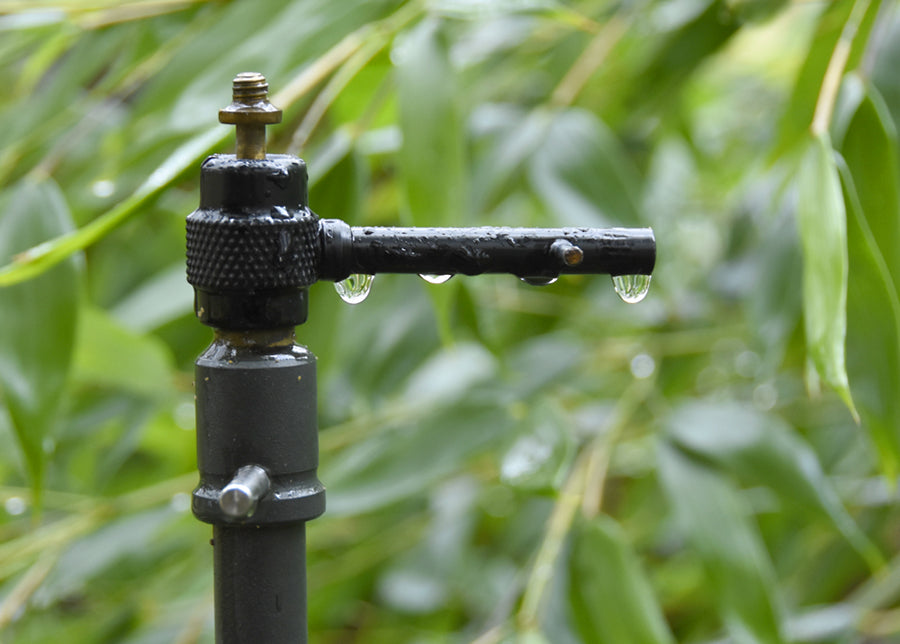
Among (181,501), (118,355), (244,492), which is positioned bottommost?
(181,501)

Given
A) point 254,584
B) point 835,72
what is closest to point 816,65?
point 835,72

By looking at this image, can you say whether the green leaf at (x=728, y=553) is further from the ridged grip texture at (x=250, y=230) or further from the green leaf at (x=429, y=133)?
the ridged grip texture at (x=250, y=230)

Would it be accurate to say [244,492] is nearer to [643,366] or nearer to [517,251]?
[517,251]

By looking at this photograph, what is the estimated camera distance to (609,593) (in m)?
0.48

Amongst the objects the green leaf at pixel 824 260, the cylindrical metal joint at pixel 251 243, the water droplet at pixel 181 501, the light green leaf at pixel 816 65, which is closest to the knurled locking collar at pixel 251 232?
the cylindrical metal joint at pixel 251 243

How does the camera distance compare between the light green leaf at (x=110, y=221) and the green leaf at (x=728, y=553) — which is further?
the green leaf at (x=728, y=553)

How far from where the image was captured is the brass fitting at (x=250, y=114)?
257 mm

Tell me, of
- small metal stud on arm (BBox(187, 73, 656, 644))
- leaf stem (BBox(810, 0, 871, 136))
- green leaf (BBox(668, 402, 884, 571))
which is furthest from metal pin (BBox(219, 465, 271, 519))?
green leaf (BBox(668, 402, 884, 571))

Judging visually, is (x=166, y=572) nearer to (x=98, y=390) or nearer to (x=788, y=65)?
(x=98, y=390)

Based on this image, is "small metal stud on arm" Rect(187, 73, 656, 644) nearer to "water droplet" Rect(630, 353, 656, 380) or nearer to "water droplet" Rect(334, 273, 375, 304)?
"water droplet" Rect(334, 273, 375, 304)

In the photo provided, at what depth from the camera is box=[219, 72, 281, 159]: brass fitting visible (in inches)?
10.1

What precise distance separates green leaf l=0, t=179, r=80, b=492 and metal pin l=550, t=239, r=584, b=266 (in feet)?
0.78

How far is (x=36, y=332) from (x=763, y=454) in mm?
346

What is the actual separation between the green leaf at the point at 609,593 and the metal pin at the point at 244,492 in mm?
268
